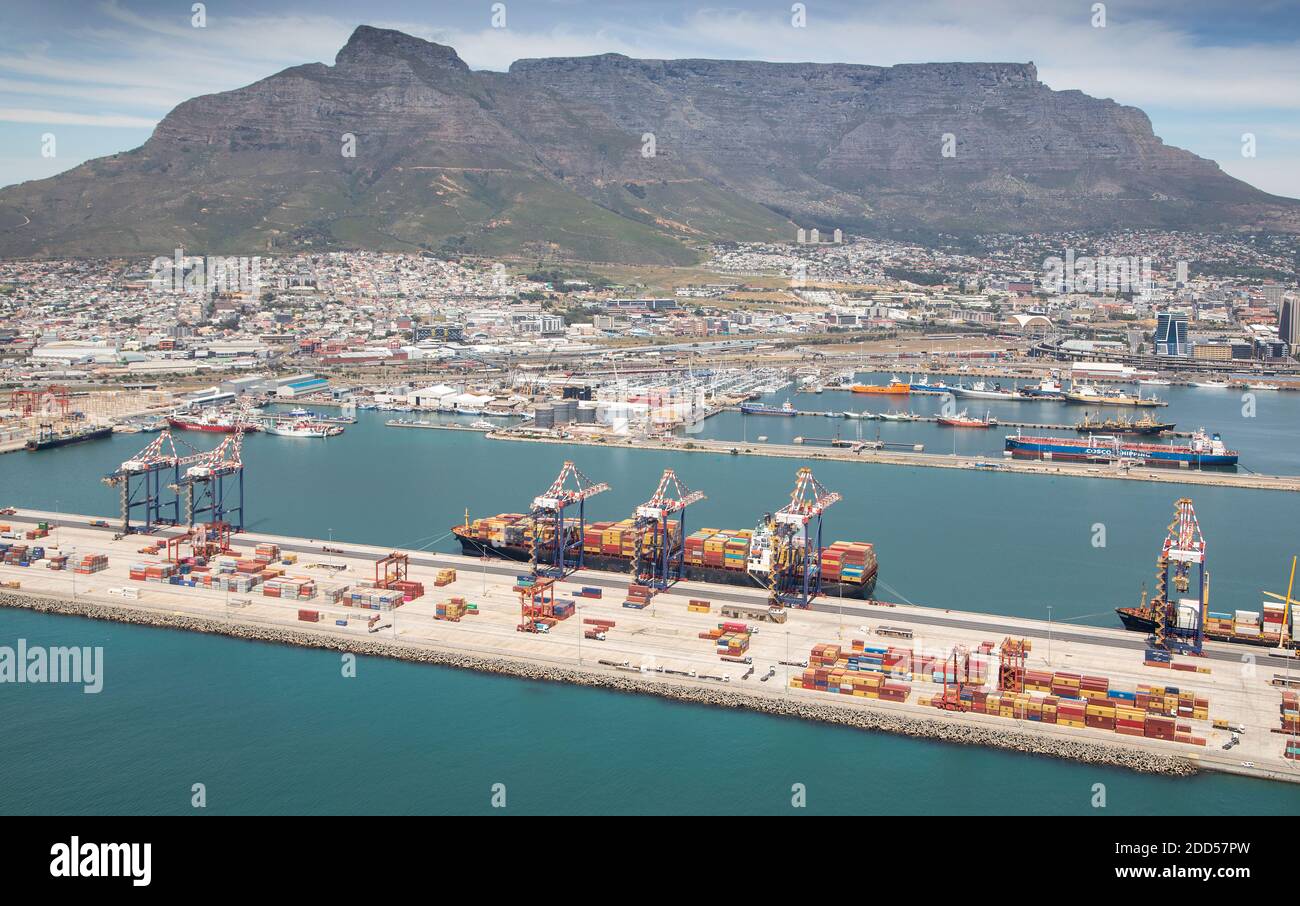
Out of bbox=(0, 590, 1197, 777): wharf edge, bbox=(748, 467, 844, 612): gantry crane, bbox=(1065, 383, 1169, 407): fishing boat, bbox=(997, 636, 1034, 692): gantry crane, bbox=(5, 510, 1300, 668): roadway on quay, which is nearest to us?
bbox=(0, 590, 1197, 777): wharf edge

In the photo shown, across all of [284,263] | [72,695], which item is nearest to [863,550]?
[72,695]

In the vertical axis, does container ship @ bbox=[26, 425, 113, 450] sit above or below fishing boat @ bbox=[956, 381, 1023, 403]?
below

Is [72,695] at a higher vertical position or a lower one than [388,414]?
lower

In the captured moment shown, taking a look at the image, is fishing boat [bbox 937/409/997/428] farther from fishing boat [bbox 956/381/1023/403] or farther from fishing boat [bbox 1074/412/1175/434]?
fishing boat [bbox 956/381/1023/403]

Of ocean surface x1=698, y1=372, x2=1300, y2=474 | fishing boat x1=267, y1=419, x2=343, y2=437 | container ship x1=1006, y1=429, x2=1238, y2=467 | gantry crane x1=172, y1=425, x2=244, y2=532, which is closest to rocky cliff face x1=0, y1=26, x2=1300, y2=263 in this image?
ocean surface x1=698, y1=372, x2=1300, y2=474

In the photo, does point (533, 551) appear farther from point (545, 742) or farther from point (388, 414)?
point (388, 414)

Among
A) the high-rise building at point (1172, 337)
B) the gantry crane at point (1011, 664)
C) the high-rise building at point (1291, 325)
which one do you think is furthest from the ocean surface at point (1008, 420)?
the gantry crane at point (1011, 664)

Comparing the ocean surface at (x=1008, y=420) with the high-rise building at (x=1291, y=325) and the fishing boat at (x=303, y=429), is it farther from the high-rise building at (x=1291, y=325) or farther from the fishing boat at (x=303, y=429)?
the high-rise building at (x=1291, y=325)
